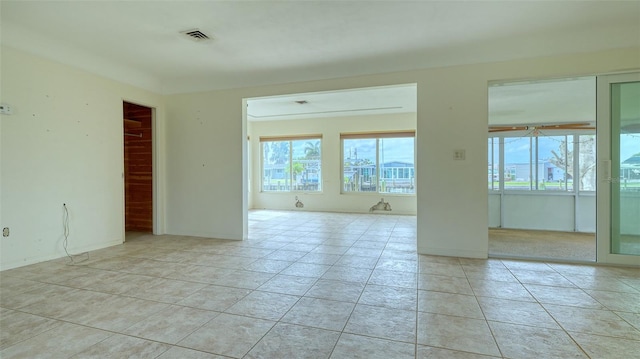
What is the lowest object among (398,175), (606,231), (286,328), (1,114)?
(286,328)

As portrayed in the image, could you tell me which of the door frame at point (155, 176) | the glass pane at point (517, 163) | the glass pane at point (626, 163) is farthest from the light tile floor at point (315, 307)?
the glass pane at point (517, 163)

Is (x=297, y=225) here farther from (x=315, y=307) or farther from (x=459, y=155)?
(x=315, y=307)

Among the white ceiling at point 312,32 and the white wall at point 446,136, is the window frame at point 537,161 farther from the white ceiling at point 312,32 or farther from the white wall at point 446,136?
the white ceiling at point 312,32

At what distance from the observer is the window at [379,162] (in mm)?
7676

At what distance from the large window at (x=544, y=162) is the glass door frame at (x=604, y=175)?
99.1 inches

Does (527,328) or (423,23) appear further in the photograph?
(423,23)

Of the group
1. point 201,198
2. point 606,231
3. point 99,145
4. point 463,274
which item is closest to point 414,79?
point 463,274

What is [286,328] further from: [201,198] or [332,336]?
[201,198]

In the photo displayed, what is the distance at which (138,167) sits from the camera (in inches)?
216

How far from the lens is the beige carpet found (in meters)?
3.83

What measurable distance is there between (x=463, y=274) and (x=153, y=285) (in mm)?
3218

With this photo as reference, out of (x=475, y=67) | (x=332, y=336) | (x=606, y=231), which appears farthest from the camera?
(x=475, y=67)

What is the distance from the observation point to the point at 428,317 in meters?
2.19

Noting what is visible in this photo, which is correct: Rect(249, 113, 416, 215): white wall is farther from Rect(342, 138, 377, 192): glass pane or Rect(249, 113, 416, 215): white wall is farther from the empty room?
the empty room
